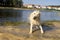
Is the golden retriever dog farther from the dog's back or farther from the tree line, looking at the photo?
the tree line

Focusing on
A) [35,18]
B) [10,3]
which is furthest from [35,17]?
[10,3]

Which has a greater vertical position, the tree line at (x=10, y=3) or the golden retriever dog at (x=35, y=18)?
the golden retriever dog at (x=35, y=18)

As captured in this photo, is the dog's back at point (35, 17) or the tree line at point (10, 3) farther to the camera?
the tree line at point (10, 3)

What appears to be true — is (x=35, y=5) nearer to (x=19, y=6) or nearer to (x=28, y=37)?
(x=19, y=6)

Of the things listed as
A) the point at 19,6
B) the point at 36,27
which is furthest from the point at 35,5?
the point at 36,27

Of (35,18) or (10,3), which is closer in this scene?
(35,18)

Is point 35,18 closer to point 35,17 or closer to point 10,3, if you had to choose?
point 35,17

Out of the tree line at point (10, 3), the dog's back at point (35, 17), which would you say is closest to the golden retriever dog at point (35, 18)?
the dog's back at point (35, 17)

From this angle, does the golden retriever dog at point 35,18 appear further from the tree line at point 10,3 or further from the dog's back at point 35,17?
the tree line at point 10,3

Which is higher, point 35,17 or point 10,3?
point 35,17

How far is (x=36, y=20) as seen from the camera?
Answer: 11.0 metres

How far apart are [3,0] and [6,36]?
53941 mm

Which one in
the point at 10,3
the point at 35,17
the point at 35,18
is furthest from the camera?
the point at 10,3

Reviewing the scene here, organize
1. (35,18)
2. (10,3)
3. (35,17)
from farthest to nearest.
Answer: (10,3) < (35,18) < (35,17)
